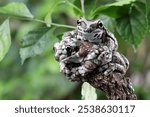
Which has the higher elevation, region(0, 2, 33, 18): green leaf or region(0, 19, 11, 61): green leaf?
region(0, 2, 33, 18): green leaf

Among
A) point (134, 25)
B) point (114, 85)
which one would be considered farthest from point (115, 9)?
point (114, 85)

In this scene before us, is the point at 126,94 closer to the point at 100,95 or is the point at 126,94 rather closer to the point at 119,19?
the point at 119,19

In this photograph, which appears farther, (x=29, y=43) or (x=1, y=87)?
(x=1, y=87)

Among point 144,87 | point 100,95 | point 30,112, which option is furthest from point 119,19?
point 144,87

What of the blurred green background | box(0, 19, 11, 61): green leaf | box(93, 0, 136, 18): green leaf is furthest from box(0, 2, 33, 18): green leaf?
the blurred green background

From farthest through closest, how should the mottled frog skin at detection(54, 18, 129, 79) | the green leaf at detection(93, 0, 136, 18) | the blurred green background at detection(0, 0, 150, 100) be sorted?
the blurred green background at detection(0, 0, 150, 100), the green leaf at detection(93, 0, 136, 18), the mottled frog skin at detection(54, 18, 129, 79)

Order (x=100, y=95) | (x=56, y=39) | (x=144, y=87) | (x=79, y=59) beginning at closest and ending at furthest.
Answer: (x=79, y=59)
(x=56, y=39)
(x=100, y=95)
(x=144, y=87)

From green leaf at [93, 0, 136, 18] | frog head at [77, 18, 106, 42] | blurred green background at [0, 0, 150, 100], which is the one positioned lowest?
frog head at [77, 18, 106, 42]

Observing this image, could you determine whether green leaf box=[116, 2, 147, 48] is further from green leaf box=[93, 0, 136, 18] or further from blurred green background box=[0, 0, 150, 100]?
blurred green background box=[0, 0, 150, 100]
